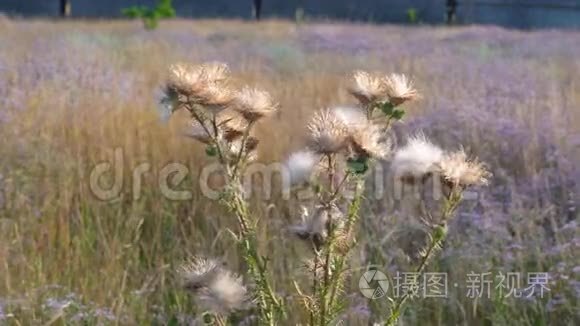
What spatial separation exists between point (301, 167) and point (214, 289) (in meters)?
0.23

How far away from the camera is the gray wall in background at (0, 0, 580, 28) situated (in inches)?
1073

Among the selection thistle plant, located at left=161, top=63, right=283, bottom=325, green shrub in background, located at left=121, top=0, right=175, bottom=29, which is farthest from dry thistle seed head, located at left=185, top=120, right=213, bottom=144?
green shrub in background, located at left=121, top=0, right=175, bottom=29

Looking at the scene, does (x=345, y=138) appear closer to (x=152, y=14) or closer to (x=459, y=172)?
(x=459, y=172)

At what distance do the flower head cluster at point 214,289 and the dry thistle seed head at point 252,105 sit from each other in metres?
0.25

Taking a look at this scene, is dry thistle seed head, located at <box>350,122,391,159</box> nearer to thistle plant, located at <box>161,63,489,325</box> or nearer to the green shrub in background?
thistle plant, located at <box>161,63,489,325</box>

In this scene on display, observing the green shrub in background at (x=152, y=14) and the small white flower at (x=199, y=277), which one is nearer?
the small white flower at (x=199, y=277)

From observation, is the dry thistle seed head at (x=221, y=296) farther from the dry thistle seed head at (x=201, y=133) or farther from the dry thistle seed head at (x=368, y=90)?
the dry thistle seed head at (x=368, y=90)

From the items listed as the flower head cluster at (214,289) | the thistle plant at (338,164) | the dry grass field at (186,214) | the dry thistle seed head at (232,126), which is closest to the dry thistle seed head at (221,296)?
the flower head cluster at (214,289)

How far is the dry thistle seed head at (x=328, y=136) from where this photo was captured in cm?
115

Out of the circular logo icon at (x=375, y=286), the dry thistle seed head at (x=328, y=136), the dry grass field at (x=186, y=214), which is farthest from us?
the dry grass field at (x=186, y=214)

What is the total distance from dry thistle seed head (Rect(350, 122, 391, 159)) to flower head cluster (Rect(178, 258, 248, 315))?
30 cm

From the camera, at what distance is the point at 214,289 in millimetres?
1301

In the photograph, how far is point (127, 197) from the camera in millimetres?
3371

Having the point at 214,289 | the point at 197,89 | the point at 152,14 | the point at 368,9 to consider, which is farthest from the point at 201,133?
the point at 368,9
